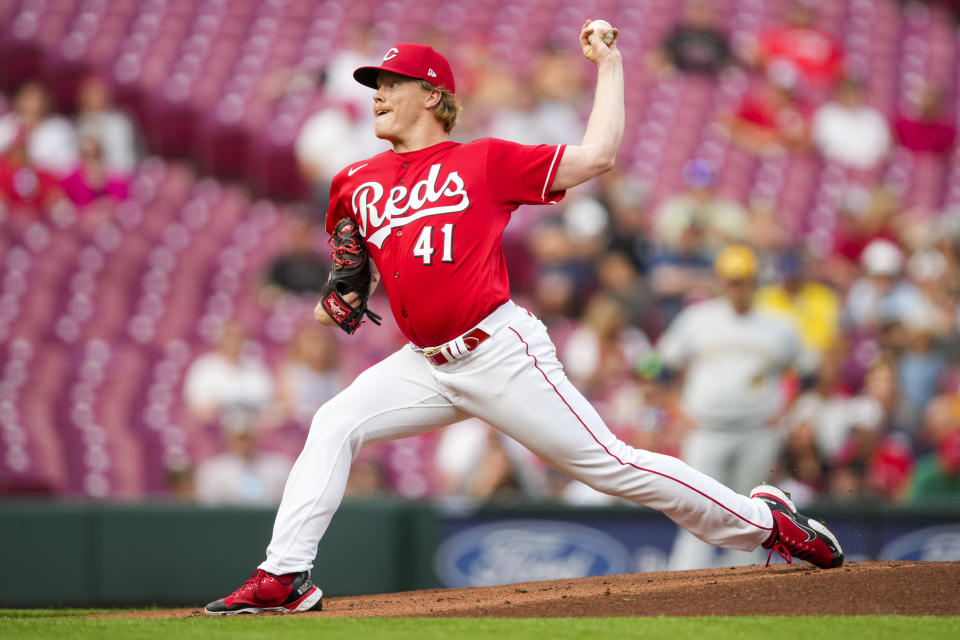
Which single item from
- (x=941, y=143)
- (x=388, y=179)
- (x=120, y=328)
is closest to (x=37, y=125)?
(x=120, y=328)

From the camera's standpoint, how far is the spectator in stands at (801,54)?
1070 centimetres

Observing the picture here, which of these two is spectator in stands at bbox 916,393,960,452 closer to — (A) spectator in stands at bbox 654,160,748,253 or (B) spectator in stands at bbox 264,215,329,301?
(A) spectator in stands at bbox 654,160,748,253

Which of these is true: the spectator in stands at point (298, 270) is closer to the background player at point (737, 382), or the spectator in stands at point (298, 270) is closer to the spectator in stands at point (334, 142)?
the spectator in stands at point (334, 142)

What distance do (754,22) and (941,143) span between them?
Result: 2059 mm

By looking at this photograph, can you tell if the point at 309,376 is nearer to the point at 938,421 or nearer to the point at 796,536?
the point at 938,421

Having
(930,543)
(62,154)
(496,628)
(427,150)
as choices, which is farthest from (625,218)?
(496,628)

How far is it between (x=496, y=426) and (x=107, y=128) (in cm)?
651

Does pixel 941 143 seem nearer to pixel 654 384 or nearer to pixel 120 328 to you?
pixel 654 384

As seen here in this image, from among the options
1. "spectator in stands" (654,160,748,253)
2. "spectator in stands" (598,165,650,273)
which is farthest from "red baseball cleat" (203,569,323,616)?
"spectator in stands" (654,160,748,253)

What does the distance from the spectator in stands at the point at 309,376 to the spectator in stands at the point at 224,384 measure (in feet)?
0.43

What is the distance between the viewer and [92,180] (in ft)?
29.7

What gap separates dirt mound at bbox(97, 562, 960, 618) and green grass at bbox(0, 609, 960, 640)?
0.16 meters

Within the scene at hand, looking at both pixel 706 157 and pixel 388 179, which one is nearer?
pixel 388 179

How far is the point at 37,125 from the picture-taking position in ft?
29.4
